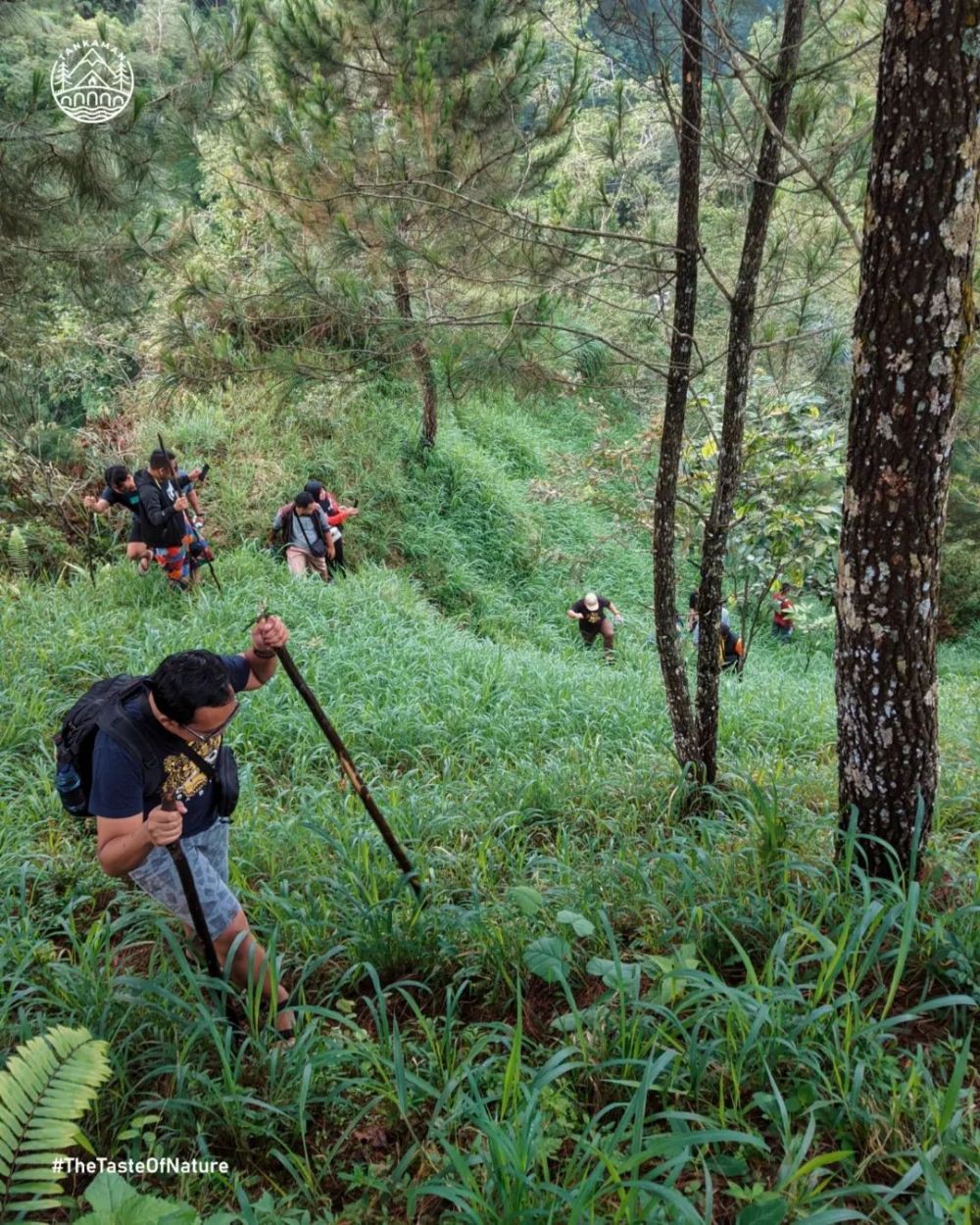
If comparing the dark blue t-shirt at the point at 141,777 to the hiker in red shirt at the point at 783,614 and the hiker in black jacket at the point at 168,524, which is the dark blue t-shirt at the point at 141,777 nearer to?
the hiker in black jacket at the point at 168,524

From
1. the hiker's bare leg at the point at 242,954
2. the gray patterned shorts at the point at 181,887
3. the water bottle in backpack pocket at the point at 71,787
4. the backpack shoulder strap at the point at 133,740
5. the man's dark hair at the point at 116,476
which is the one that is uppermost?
the man's dark hair at the point at 116,476

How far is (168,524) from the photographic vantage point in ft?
22.6

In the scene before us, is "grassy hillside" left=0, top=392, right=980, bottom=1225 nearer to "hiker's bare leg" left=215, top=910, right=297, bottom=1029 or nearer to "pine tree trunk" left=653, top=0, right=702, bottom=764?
"hiker's bare leg" left=215, top=910, right=297, bottom=1029

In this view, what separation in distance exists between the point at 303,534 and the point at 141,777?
605cm

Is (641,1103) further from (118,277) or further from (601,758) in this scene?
(118,277)

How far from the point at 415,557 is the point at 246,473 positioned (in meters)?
2.43

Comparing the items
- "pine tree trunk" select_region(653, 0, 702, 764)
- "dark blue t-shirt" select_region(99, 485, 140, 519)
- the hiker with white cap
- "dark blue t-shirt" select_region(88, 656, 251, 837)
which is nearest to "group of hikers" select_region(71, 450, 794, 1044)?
"dark blue t-shirt" select_region(88, 656, 251, 837)

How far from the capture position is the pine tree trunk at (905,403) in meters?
2.22

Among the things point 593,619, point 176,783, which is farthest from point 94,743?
point 593,619

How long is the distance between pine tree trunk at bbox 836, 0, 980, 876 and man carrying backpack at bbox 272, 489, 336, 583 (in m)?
6.38

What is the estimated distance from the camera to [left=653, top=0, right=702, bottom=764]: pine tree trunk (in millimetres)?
3459

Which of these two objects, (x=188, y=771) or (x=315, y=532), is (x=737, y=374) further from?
(x=315, y=532)

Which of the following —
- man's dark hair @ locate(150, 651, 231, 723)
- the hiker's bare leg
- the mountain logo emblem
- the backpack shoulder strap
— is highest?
the mountain logo emblem

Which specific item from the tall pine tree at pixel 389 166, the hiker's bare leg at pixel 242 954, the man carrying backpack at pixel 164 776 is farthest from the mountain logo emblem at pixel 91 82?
the hiker's bare leg at pixel 242 954
